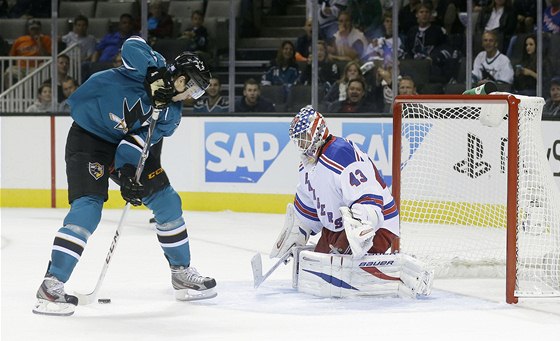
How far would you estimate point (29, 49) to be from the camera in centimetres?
948

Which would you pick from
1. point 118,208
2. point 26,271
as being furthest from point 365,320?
point 118,208

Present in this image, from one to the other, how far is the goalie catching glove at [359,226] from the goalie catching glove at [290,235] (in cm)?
40

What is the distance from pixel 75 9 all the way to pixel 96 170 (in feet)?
17.5

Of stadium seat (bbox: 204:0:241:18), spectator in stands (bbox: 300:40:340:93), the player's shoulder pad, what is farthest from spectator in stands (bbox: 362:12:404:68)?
the player's shoulder pad

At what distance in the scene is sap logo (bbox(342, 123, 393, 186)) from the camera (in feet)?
26.5

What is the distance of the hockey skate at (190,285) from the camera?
4.75 metres

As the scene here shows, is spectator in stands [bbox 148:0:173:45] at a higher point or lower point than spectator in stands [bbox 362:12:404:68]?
higher

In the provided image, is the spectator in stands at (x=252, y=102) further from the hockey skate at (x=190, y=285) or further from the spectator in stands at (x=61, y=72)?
the hockey skate at (x=190, y=285)

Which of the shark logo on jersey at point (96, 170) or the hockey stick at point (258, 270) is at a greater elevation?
the shark logo on jersey at point (96, 170)

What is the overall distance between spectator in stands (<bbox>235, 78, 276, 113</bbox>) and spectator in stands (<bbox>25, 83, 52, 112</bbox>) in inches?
57.9

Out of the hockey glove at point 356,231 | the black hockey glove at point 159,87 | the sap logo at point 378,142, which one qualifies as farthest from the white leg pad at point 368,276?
the sap logo at point 378,142

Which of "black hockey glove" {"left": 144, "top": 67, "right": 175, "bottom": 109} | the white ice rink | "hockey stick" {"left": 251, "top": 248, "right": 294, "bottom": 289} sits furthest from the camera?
"hockey stick" {"left": 251, "top": 248, "right": 294, "bottom": 289}

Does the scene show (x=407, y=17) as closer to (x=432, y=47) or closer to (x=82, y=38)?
(x=432, y=47)

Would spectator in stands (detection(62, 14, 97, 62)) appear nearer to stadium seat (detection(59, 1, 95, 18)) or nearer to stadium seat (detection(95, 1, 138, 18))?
stadium seat (detection(59, 1, 95, 18))
